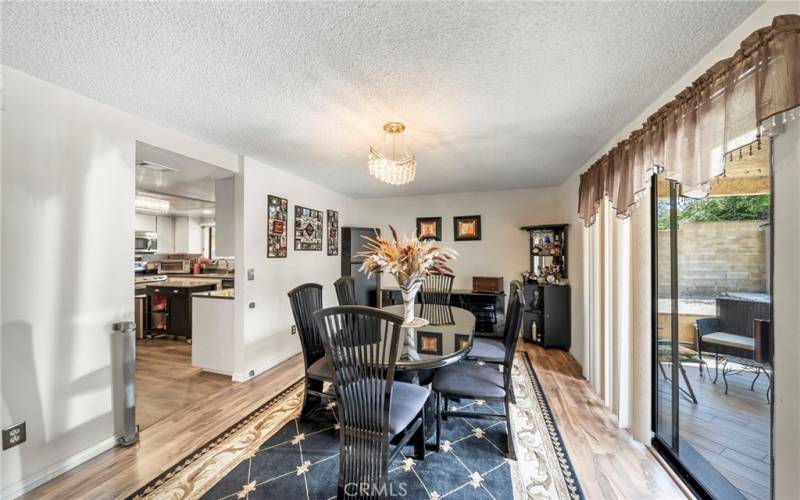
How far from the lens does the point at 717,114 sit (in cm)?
134

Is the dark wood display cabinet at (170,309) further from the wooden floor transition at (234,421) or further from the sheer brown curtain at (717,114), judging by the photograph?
the sheer brown curtain at (717,114)

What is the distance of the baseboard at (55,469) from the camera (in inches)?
62.6

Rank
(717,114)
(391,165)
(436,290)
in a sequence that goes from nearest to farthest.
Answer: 1. (717,114)
2. (391,165)
3. (436,290)

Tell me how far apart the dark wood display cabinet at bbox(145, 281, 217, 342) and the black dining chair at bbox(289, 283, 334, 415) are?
3.13 metres

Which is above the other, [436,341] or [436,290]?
[436,290]

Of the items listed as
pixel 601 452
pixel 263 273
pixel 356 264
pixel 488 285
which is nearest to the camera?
pixel 601 452

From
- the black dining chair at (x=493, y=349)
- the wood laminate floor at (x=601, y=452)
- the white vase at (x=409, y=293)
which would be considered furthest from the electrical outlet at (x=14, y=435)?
the wood laminate floor at (x=601, y=452)

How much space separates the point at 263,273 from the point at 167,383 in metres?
1.42

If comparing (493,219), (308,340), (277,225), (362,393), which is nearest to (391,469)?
(362,393)

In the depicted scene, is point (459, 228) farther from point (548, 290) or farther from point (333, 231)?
point (333, 231)

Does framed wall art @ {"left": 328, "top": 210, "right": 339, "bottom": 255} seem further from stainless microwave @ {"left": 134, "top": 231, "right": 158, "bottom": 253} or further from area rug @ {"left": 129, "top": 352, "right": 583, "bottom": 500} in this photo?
stainless microwave @ {"left": 134, "top": 231, "right": 158, "bottom": 253}

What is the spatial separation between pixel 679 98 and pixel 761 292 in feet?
3.53

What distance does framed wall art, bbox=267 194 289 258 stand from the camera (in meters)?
3.43

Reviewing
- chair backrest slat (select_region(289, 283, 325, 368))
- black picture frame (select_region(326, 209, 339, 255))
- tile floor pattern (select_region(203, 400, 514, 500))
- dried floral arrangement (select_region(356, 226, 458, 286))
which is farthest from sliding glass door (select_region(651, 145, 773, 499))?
black picture frame (select_region(326, 209, 339, 255))
